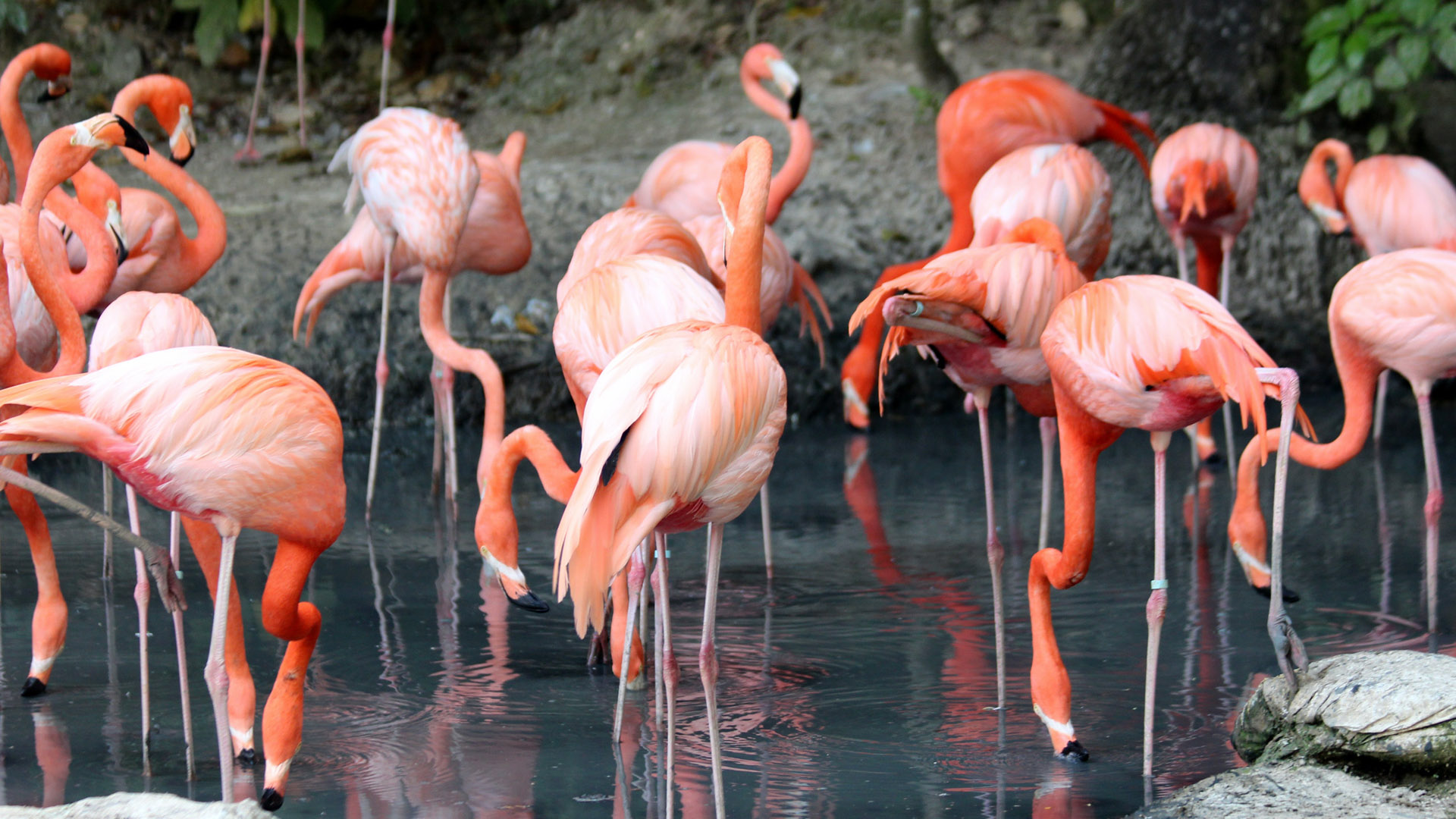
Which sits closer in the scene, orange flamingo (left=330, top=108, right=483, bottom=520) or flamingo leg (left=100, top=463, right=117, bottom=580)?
flamingo leg (left=100, top=463, right=117, bottom=580)

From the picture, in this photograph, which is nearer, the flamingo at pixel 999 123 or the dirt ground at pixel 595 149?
the flamingo at pixel 999 123

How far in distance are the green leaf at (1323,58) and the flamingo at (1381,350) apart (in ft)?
12.8

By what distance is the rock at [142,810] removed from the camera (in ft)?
6.85

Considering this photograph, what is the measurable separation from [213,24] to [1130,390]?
809 centimetres

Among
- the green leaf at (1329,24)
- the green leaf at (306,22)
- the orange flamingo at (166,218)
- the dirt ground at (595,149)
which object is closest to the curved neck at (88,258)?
the orange flamingo at (166,218)

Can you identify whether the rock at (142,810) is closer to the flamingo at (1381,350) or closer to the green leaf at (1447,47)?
the flamingo at (1381,350)

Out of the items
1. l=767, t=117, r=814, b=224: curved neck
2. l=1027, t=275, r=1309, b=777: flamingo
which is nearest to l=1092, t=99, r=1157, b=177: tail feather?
l=767, t=117, r=814, b=224: curved neck

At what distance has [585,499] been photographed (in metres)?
2.41

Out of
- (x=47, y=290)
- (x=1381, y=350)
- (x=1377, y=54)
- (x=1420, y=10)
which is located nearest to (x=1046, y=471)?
(x=1381, y=350)

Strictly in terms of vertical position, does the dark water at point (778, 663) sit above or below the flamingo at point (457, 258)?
below

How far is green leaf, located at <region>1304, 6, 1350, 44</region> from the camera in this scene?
7277 millimetres

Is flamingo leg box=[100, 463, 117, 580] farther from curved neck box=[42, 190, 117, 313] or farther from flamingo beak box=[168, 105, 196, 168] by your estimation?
flamingo beak box=[168, 105, 196, 168]

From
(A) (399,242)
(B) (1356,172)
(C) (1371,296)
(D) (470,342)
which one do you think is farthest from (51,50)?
(B) (1356,172)

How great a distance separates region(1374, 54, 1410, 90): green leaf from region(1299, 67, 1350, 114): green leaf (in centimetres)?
16
